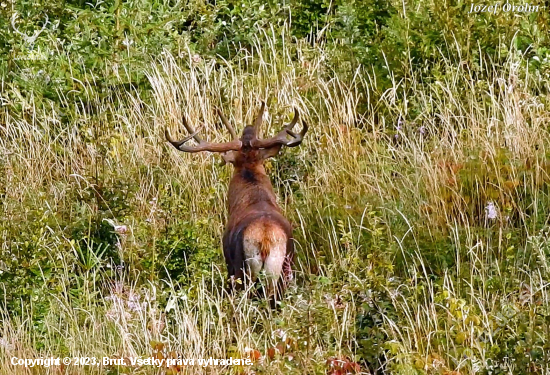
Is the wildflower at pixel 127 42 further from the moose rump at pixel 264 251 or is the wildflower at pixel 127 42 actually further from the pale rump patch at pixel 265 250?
the pale rump patch at pixel 265 250

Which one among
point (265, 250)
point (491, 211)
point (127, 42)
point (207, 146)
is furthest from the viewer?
point (127, 42)

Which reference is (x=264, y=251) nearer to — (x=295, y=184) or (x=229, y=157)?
(x=229, y=157)

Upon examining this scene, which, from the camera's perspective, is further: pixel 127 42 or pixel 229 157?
pixel 127 42

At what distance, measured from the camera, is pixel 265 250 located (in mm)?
7938

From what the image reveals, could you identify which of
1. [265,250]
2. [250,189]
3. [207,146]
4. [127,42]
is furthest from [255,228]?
[127,42]

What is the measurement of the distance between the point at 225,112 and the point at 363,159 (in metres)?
1.51

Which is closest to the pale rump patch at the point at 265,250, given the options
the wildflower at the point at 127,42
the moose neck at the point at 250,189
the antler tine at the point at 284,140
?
the moose neck at the point at 250,189

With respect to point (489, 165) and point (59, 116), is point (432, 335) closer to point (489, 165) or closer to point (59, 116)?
point (489, 165)

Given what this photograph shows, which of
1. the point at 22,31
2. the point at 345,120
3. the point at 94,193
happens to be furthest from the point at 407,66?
the point at 22,31

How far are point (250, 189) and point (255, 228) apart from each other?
73cm

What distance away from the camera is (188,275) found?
8352 mm

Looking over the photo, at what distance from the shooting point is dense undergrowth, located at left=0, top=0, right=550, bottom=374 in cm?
681

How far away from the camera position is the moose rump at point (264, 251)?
7.94 m

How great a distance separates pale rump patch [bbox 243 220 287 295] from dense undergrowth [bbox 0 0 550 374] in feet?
0.85
